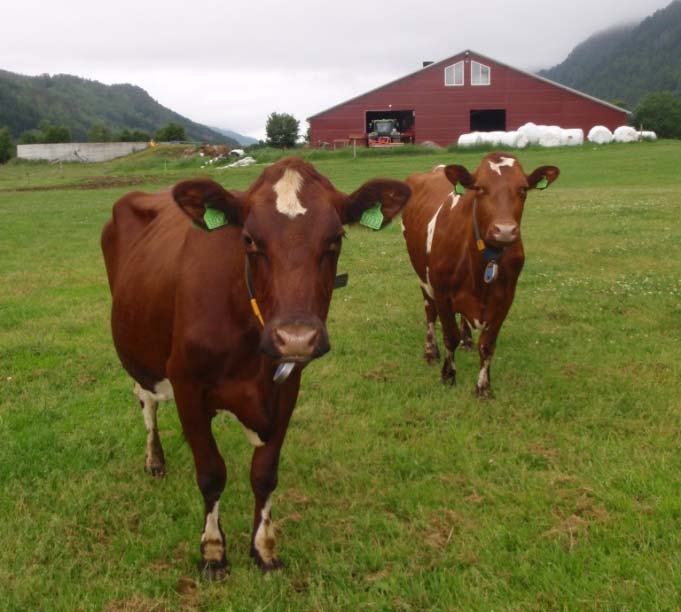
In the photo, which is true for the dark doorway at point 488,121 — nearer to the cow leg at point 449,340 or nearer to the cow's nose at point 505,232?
the cow leg at point 449,340

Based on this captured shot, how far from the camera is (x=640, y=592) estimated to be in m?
3.79

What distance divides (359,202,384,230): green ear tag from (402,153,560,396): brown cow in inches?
101

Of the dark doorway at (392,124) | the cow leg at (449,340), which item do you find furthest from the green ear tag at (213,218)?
the dark doorway at (392,124)

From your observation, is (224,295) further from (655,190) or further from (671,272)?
(655,190)

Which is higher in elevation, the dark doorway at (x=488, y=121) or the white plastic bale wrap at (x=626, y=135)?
the dark doorway at (x=488, y=121)

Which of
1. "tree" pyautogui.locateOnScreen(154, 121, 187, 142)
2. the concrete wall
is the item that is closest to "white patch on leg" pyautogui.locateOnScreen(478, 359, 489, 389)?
the concrete wall

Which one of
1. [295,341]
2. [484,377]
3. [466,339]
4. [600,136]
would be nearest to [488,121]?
[600,136]

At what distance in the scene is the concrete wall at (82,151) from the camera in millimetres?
74688

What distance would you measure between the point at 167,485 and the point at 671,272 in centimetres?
926

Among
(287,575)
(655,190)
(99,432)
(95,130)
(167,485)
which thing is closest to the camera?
(287,575)

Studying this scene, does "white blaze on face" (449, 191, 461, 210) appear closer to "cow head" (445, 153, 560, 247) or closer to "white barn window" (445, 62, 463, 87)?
"cow head" (445, 153, 560, 247)

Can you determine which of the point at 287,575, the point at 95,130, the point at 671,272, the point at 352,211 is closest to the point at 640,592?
the point at 287,575

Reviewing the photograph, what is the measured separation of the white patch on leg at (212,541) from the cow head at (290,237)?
149cm

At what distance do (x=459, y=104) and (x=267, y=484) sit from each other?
188ft
